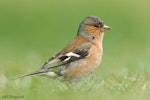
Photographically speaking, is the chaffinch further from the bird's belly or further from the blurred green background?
the blurred green background

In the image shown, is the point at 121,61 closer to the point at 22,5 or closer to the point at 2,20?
the point at 2,20

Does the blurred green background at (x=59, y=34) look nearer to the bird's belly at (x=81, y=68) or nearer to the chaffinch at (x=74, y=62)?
the chaffinch at (x=74, y=62)

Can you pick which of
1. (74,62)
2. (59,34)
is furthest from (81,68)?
(59,34)

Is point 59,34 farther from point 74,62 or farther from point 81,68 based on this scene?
point 81,68

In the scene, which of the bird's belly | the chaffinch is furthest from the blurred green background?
the bird's belly

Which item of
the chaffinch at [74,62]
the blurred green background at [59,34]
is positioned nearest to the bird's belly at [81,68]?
the chaffinch at [74,62]

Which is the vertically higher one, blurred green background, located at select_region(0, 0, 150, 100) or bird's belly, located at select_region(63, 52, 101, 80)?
bird's belly, located at select_region(63, 52, 101, 80)

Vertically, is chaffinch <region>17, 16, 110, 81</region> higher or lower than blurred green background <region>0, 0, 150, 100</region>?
higher

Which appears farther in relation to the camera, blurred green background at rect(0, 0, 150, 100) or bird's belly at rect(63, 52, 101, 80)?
blurred green background at rect(0, 0, 150, 100)
